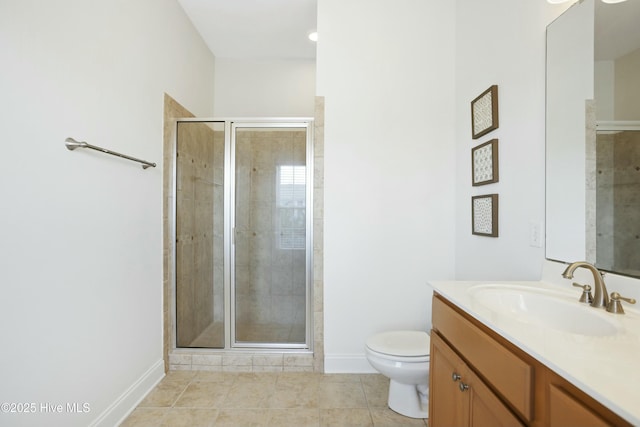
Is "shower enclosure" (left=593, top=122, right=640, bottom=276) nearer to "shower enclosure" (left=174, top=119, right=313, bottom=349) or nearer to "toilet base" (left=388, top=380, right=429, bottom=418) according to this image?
"toilet base" (left=388, top=380, right=429, bottom=418)

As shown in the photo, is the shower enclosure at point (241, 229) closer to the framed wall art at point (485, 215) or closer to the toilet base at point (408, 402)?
the toilet base at point (408, 402)

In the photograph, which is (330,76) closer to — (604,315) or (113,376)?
(604,315)

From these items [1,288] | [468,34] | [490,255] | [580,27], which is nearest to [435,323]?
[490,255]

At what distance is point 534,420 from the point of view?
0.69 m

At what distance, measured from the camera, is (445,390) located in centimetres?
116

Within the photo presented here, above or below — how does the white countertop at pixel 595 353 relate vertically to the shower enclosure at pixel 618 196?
below

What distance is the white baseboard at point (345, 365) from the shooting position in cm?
219

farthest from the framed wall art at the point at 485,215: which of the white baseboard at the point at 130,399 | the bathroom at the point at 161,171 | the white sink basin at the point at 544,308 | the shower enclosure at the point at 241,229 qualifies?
the white baseboard at the point at 130,399

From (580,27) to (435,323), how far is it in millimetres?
1310

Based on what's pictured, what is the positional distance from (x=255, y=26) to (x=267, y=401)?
2.92m

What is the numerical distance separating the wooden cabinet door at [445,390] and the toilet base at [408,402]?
1.42ft

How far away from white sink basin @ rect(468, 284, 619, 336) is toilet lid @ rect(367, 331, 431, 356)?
599mm

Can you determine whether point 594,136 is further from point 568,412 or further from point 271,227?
point 271,227

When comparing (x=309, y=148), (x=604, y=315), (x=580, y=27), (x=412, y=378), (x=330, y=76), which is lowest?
(x=412, y=378)
